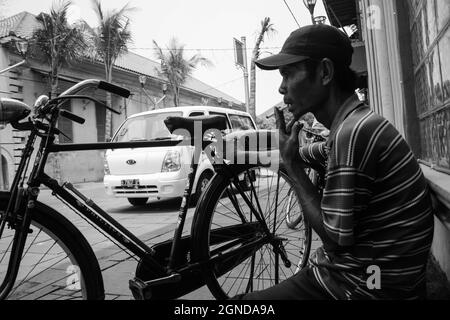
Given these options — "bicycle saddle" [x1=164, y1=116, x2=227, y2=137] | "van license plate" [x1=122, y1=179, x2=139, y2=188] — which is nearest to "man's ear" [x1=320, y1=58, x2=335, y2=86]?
"bicycle saddle" [x1=164, y1=116, x2=227, y2=137]

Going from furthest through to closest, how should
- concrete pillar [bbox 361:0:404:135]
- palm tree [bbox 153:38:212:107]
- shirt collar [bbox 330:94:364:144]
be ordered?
1. palm tree [bbox 153:38:212:107]
2. concrete pillar [bbox 361:0:404:135]
3. shirt collar [bbox 330:94:364:144]

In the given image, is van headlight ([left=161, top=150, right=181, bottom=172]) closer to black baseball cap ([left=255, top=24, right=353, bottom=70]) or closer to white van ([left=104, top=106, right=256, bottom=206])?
white van ([left=104, top=106, right=256, bottom=206])

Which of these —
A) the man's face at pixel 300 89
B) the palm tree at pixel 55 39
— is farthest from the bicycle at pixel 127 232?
the palm tree at pixel 55 39

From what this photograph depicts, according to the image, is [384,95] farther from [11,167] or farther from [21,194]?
[11,167]

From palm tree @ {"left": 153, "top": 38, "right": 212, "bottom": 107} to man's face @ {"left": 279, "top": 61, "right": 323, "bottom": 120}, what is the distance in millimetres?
20418

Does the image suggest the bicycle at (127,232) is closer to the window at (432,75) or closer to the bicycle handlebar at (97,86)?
the bicycle handlebar at (97,86)

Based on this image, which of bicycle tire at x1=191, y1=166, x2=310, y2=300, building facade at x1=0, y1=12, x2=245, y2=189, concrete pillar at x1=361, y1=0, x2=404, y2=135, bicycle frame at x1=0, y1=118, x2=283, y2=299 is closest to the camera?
bicycle frame at x1=0, y1=118, x2=283, y2=299

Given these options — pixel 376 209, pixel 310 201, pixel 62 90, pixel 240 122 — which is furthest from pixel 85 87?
pixel 62 90

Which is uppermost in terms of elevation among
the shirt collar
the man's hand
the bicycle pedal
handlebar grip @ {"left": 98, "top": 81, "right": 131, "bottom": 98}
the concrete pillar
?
the concrete pillar

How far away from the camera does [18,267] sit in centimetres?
174

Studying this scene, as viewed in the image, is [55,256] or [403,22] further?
[403,22]

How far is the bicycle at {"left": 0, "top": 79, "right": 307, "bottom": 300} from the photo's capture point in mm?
1692

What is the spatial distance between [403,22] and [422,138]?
0.90 metres

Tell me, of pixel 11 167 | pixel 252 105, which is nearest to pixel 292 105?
pixel 11 167
